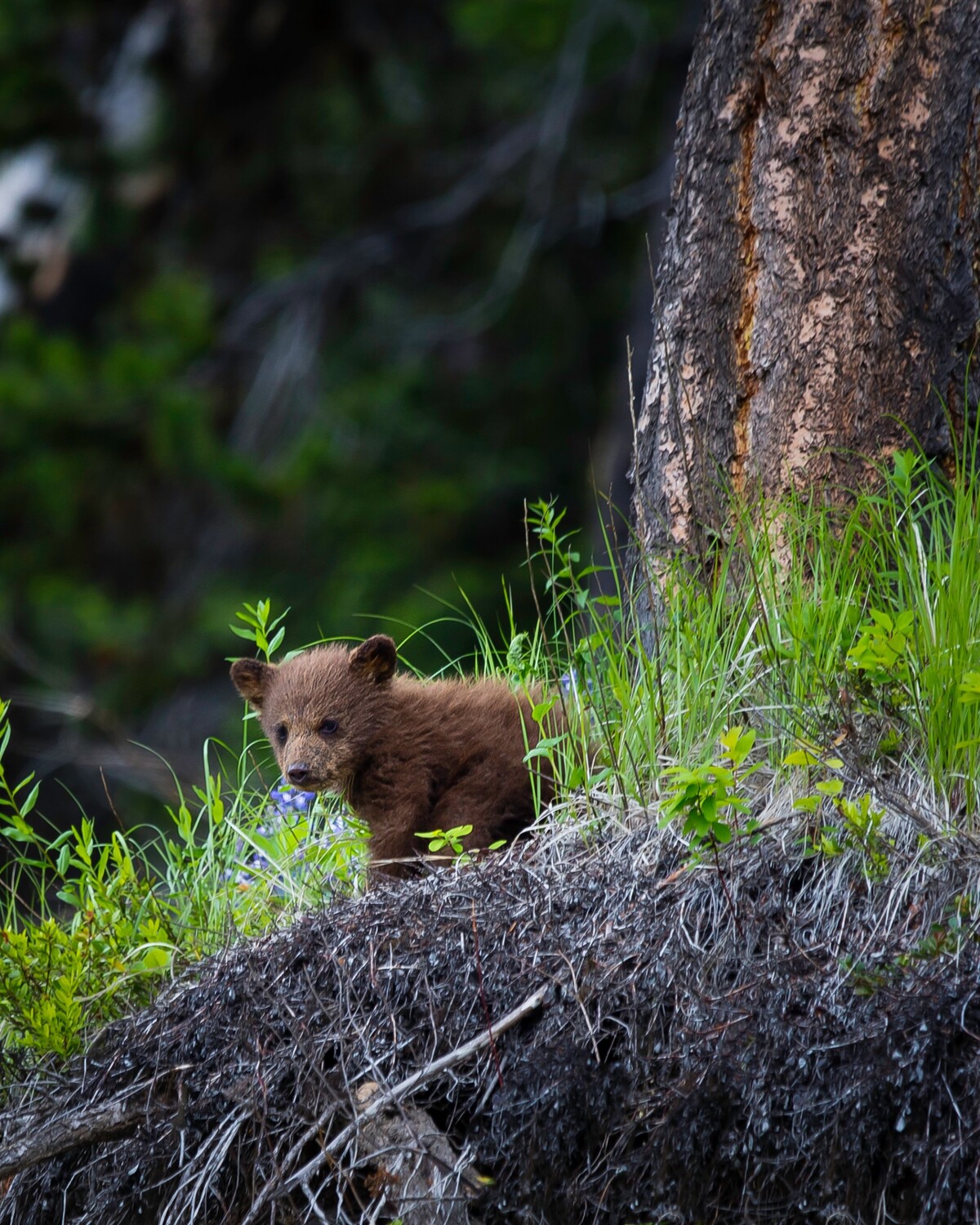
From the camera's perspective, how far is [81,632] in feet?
31.2

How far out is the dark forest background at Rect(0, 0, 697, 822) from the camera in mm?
9414

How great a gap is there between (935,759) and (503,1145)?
1.14m

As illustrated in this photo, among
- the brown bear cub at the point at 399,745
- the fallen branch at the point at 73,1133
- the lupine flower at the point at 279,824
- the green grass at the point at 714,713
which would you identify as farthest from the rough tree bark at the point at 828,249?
the fallen branch at the point at 73,1133

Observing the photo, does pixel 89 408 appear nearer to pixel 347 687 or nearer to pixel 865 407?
pixel 347 687

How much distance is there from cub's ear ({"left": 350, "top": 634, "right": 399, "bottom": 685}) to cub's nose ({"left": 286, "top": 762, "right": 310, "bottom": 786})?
306 mm

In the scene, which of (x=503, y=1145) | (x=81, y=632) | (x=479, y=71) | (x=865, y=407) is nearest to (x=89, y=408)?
(x=81, y=632)

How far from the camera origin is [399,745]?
3.76m

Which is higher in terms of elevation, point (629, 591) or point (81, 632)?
point (629, 591)

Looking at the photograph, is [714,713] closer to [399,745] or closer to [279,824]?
[399,745]

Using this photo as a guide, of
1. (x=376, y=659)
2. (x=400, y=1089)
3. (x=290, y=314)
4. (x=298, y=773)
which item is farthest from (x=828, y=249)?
(x=290, y=314)

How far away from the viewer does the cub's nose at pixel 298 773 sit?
145 inches

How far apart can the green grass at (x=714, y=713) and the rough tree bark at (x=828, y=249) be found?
0.16m

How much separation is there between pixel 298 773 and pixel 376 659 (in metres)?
0.38

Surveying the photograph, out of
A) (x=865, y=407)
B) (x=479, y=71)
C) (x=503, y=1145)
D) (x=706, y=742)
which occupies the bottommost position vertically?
Result: (x=503, y=1145)
